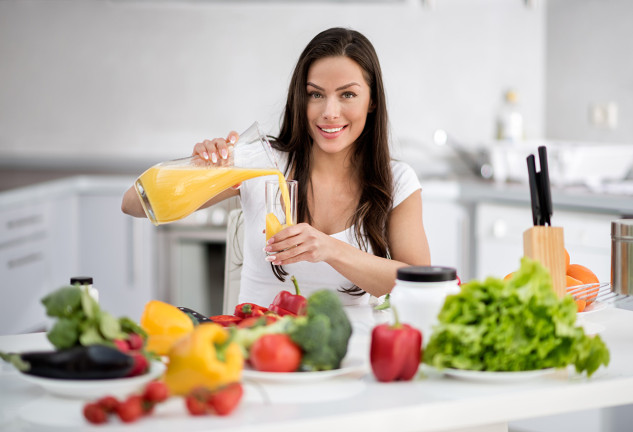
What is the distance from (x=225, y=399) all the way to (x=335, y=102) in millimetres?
1052

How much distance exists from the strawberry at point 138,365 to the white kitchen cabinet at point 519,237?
217 centimetres

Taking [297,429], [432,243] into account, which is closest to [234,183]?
[297,429]

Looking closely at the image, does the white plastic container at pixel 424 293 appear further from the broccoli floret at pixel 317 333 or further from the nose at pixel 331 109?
the nose at pixel 331 109

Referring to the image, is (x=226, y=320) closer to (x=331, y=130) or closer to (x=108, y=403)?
(x=108, y=403)

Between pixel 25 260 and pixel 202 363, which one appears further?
pixel 25 260

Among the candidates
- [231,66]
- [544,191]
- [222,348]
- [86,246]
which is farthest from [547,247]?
[231,66]

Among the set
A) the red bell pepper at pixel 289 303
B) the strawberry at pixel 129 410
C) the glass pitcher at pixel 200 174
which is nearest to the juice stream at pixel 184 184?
the glass pitcher at pixel 200 174

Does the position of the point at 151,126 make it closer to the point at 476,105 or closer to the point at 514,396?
the point at 476,105

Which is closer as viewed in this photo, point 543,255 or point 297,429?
point 297,429

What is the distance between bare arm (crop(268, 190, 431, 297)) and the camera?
147 cm

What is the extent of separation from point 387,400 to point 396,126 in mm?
3283

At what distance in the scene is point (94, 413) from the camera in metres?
0.91

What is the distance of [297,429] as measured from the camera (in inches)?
36.9

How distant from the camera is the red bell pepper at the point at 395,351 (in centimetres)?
107
